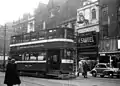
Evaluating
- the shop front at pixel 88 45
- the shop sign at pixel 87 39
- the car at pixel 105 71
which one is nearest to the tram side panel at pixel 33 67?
the car at pixel 105 71

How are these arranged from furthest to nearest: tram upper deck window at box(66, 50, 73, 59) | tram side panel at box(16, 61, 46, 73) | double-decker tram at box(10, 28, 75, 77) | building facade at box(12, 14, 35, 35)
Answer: building facade at box(12, 14, 35, 35), tram side panel at box(16, 61, 46, 73), tram upper deck window at box(66, 50, 73, 59), double-decker tram at box(10, 28, 75, 77)

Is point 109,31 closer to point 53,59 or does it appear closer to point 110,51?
point 110,51

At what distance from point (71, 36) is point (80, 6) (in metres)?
17.0

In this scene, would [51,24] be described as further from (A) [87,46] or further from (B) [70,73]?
(B) [70,73]

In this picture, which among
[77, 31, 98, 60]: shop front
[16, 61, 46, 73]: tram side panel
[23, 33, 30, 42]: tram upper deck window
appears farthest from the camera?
[77, 31, 98, 60]: shop front

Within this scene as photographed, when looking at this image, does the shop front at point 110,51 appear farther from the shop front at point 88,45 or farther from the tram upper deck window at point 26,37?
the tram upper deck window at point 26,37

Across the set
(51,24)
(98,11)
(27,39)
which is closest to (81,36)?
(98,11)

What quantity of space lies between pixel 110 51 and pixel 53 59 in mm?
11517

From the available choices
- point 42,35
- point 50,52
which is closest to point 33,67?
point 50,52

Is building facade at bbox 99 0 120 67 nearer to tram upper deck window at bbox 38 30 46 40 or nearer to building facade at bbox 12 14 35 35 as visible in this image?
tram upper deck window at bbox 38 30 46 40

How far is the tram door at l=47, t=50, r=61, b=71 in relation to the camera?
1942 cm

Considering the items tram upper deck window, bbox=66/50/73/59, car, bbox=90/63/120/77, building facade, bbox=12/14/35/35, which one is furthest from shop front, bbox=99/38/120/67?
building facade, bbox=12/14/35/35

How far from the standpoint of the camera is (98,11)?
1230 inches

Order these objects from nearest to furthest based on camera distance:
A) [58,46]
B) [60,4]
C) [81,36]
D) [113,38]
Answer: [58,46], [113,38], [81,36], [60,4]
